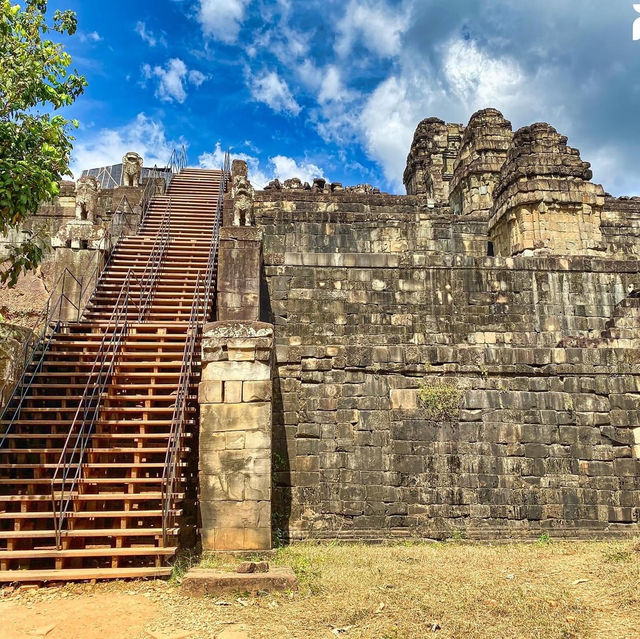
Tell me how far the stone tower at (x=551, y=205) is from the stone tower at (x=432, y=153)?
37.6ft

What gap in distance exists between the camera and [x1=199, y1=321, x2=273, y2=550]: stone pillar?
7242 millimetres

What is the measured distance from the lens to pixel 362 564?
7418mm

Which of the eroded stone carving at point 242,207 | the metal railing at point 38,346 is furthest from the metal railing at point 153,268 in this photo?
the eroded stone carving at point 242,207

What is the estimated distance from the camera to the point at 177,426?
24.9 feet

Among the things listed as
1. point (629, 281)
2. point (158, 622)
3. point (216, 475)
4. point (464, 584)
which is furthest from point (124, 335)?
point (629, 281)

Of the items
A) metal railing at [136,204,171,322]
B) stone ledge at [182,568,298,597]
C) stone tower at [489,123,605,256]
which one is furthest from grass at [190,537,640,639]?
stone tower at [489,123,605,256]

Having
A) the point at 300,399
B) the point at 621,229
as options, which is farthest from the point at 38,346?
the point at 621,229

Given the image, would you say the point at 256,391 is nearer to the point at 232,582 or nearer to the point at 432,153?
the point at 232,582

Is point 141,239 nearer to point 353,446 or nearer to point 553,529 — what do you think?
point 353,446

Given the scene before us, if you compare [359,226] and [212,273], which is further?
[359,226]

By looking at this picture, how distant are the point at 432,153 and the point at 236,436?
23.1 meters

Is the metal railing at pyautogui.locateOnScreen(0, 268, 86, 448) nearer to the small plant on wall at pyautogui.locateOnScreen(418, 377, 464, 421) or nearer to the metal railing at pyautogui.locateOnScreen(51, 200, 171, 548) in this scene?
the metal railing at pyautogui.locateOnScreen(51, 200, 171, 548)

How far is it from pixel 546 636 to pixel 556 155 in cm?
1345

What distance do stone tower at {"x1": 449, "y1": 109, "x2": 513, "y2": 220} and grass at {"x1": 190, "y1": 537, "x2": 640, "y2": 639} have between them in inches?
554
